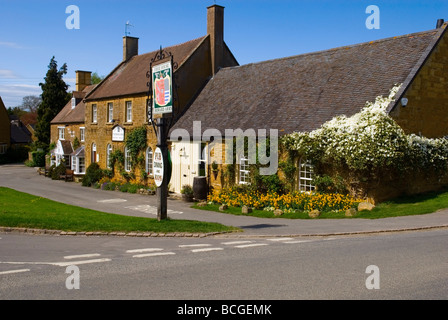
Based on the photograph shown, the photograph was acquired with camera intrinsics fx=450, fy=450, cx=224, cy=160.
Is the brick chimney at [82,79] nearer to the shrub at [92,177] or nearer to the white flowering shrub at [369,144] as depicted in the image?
the shrub at [92,177]

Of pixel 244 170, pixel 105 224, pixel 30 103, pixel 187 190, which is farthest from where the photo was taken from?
pixel 30 103

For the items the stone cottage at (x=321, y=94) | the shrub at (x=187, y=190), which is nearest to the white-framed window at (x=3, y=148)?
the stone cottage at (x=321, y=94)

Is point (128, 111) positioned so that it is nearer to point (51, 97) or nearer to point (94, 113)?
point (94, 113)

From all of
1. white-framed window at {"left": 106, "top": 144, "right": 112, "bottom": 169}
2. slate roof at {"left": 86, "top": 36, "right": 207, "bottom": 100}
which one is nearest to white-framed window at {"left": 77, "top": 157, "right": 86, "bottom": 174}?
white-framed window at {"left": 106, "top": 144, "right": 112, "bottom": 169}

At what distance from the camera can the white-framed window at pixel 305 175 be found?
66.6 feet

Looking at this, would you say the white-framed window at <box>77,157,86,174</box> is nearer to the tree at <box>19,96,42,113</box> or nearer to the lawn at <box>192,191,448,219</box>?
the lawn at <box>192,191,448,219</box>

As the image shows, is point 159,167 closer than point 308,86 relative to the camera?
Yes

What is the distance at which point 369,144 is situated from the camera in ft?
58.7

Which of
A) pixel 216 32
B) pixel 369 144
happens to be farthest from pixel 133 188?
pixel 369 144

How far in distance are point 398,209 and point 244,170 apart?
27.1 ft

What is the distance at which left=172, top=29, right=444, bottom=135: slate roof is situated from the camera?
20608 mm

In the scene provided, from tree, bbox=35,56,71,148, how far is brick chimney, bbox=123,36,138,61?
693 inches

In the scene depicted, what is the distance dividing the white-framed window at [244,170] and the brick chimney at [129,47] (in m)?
20.6
